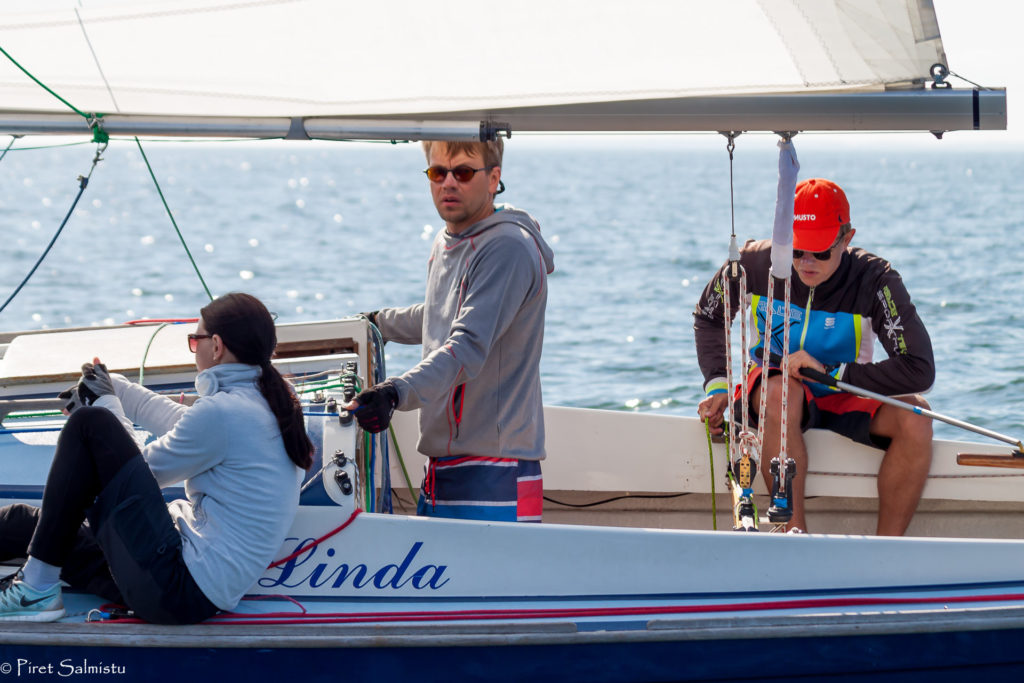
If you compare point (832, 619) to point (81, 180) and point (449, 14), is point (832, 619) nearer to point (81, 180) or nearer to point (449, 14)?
point (449, 14)

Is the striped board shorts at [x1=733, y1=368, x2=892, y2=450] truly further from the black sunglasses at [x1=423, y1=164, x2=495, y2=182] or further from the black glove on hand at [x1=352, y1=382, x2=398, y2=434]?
the black glove on hand at [x1=352, y1=382, x2=398, y2=434]

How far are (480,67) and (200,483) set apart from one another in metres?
1.34

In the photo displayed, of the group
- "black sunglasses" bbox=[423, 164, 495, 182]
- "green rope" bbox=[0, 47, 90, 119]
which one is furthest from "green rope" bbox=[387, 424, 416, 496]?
"green rope" bbox=[0, 47, 90, 119]

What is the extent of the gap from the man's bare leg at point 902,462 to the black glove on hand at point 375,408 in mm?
1835

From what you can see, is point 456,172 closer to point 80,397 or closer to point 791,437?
point 80,397

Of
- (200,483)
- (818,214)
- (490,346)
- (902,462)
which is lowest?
(902,462)

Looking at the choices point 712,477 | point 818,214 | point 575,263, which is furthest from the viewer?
point 575,263

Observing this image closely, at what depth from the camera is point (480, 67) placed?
10.7 ft

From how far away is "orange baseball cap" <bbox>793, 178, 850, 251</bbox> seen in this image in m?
3.61

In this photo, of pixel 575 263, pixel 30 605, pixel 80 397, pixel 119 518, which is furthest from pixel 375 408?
pixel 575 263

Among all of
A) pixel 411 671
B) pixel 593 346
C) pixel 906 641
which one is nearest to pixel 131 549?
pixel 411 671

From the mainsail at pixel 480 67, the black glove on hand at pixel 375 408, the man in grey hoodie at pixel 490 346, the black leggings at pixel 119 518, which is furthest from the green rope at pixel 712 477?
the black leggings at pixel 119 518

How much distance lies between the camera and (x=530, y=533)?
292 cm

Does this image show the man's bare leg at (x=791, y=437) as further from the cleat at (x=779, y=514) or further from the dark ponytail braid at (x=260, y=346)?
the dark ponytail braid at (x=260, y=346)
